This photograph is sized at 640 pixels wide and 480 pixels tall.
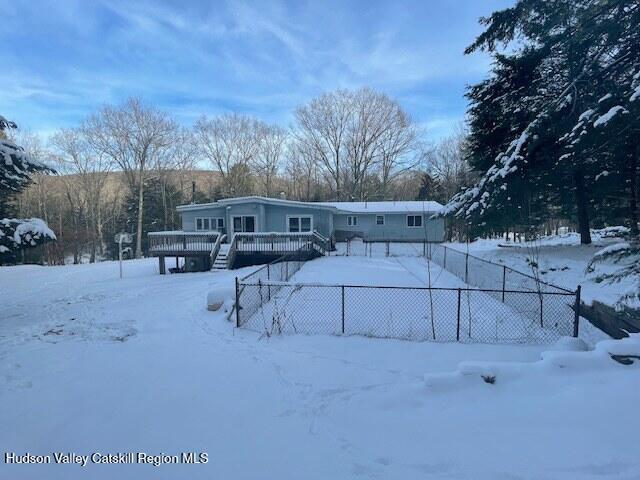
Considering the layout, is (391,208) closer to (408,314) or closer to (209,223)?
(209,223)

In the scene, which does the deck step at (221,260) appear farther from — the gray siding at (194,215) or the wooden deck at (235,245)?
the gray siding at (194,215)

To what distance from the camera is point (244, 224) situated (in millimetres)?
22859

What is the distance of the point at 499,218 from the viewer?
1544cm

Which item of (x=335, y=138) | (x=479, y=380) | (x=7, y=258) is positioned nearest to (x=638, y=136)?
(x=479, y=380)

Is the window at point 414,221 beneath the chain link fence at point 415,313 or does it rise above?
above

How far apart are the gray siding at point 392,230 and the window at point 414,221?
0.23 metres

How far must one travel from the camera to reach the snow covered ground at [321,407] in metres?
2.94

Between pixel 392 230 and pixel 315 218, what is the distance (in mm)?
7139

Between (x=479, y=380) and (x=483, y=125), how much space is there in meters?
16.1

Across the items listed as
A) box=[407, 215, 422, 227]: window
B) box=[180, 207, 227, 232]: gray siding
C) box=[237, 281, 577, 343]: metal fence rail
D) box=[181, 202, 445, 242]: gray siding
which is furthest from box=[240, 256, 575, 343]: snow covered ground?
box=[407, 215, 422, 227]: window

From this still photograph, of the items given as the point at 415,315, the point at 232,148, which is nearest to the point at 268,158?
the point at 232,148

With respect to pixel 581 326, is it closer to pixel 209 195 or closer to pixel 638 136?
pixel 638 136

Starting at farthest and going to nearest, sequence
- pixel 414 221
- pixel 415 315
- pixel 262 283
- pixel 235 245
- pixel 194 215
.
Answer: pixel 414 221
pixel 194 215
pixel 235 245
pixel 415 315
pixel 262 283

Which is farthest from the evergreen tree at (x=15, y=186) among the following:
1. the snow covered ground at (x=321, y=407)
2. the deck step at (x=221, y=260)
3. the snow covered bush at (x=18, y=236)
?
the deck step at (x=221, y=260)
